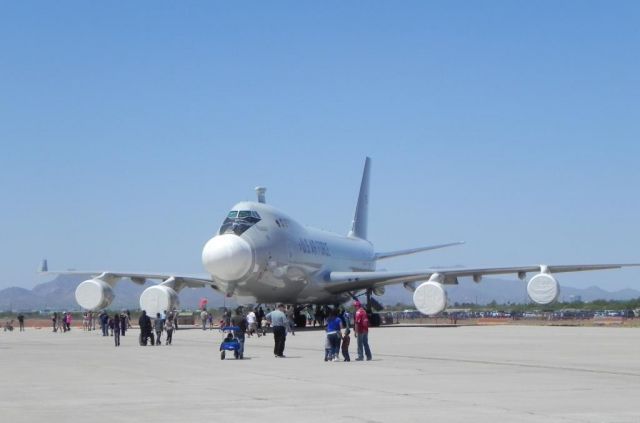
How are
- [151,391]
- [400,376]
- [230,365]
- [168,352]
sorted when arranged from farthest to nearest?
[168,352] → [230,365] → [400,376] → [151,391]

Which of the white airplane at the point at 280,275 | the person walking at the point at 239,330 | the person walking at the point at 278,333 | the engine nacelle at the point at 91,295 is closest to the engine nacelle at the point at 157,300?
the white airplane at the point at 280,275

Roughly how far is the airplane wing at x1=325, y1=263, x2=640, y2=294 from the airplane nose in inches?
382

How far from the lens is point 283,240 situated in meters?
47.5

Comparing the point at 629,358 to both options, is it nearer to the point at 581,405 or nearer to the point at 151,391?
the point at 581,405

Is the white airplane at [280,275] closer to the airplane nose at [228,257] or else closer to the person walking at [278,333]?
the airplane nose at [228,257]

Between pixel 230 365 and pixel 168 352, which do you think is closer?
pixel 230 365

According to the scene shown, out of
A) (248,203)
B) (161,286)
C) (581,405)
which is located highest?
(248,203)

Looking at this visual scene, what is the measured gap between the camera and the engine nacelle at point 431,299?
154 feet

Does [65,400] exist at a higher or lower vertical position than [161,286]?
lower

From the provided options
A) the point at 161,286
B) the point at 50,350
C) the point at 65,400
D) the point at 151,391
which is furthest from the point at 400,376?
the point at 161,286

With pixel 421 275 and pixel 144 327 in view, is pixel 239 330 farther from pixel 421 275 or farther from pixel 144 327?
pixel 421 275

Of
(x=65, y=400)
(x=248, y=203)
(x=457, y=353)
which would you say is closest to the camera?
(x=65, y=400)

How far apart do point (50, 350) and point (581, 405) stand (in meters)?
20.1

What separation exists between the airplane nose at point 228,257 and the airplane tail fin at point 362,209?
83.9 ft
